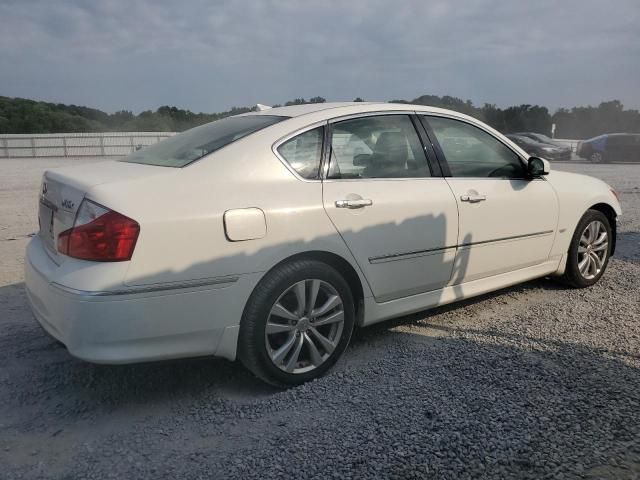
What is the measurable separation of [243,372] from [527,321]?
7.12ft

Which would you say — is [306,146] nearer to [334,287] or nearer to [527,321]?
[334,287]

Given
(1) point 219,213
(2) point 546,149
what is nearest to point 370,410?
(1) point 219,213

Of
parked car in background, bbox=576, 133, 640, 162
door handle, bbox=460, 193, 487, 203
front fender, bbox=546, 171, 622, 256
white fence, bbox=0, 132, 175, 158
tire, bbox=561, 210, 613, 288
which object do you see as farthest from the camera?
white fence, bbox=0, 132, 175, 158

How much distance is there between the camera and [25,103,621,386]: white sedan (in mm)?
2691

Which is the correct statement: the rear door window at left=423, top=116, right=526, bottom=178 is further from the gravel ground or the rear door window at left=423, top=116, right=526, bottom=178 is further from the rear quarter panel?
the rear quarter panel

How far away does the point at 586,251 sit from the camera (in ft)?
16.1

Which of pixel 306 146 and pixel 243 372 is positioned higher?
pixel 306 146

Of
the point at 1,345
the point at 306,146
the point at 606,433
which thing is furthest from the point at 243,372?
the point at 606,433

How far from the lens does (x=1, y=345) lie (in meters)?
3.81

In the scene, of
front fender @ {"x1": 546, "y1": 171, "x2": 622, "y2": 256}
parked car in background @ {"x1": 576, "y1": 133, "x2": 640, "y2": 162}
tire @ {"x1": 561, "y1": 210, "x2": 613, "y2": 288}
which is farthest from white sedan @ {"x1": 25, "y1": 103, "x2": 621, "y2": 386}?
parked car in background @ {"x1": 576, "y1": 133, "x2": 640, "y2": 162}

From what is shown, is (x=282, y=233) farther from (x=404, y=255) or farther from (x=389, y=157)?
(x=389, y=157)

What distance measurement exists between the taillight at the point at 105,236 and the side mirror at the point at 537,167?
3.07 m

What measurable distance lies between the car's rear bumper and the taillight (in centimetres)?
18

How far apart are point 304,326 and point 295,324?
6 cm
